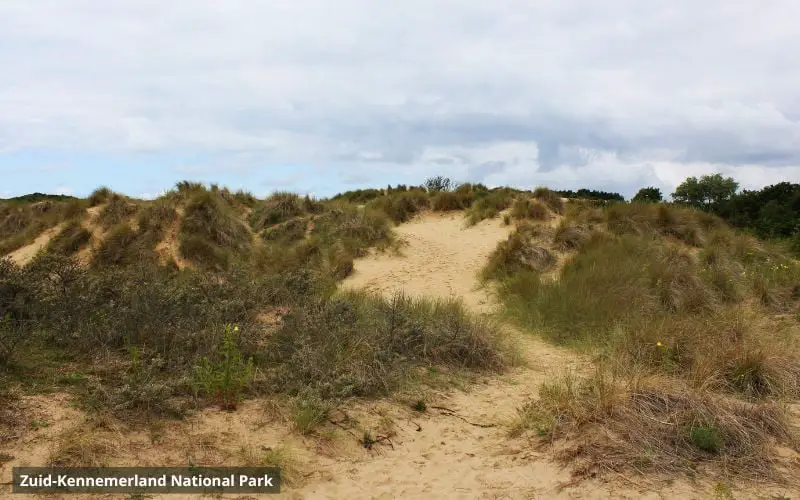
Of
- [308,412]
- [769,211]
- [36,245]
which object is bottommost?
[308,412]

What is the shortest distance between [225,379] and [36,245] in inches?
502

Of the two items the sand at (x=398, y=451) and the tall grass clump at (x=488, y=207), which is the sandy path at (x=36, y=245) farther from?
the tall grass clump at (x=488, y=207)

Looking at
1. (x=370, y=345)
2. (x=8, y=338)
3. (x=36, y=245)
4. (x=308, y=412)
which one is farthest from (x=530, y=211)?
(x=36, y=245)

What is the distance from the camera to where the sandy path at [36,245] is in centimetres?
1382

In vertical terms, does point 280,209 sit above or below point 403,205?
below

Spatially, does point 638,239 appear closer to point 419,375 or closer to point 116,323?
point 419,375

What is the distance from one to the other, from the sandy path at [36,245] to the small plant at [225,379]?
11468 millimetres

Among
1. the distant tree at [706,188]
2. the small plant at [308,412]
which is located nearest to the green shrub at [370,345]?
the small plant at [308,412]

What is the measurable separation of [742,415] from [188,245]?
11.8m

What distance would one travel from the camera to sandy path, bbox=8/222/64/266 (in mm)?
13821

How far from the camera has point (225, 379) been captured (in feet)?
16.4

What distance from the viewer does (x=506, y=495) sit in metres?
3.84

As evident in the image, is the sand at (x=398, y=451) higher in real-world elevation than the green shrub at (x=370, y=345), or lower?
lower

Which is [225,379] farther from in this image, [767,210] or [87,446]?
[767,210]
